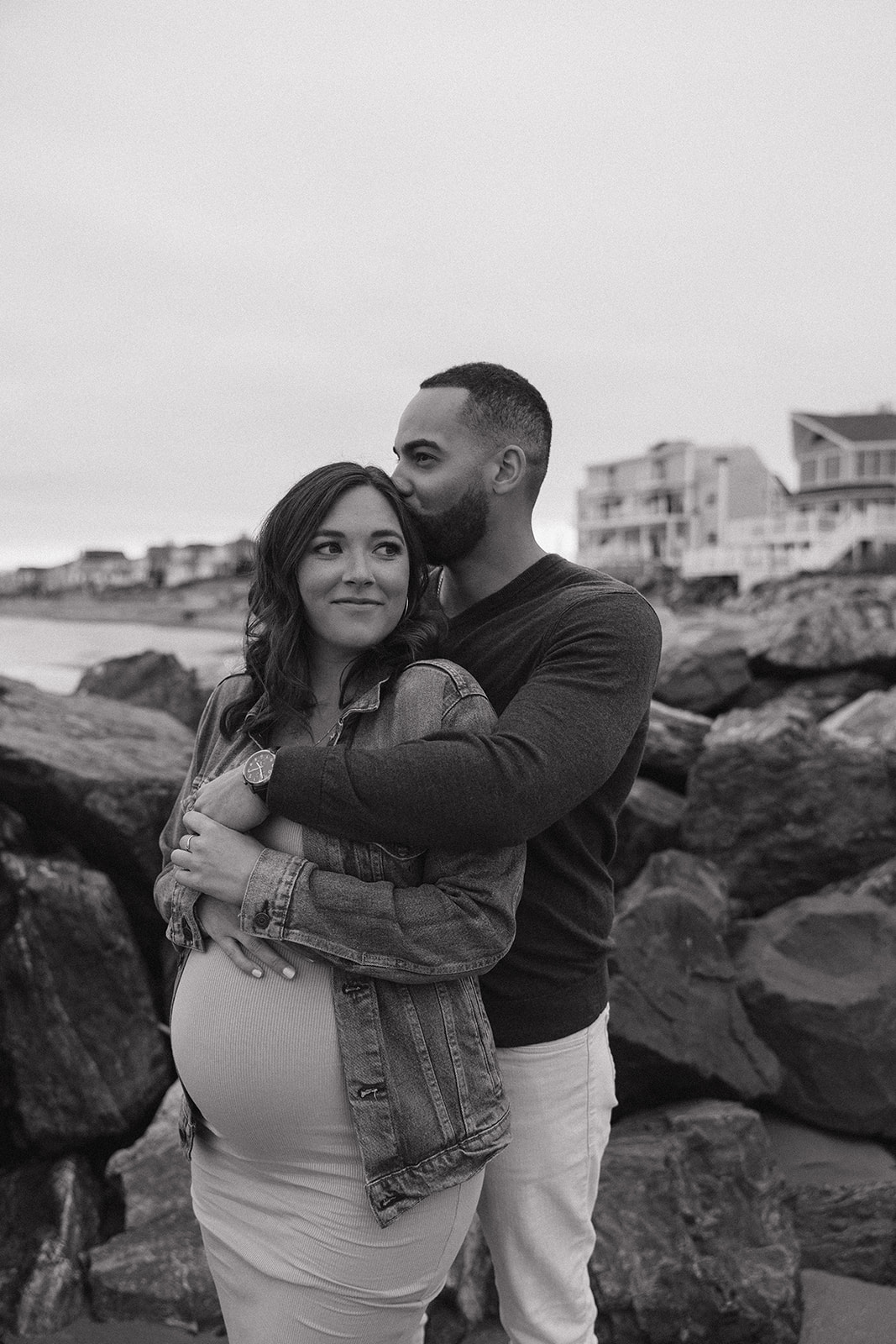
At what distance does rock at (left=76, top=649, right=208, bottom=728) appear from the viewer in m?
8.88

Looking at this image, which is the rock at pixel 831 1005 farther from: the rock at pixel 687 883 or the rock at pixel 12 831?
the rock at pixel 12 831

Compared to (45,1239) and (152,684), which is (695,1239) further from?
(152,684)

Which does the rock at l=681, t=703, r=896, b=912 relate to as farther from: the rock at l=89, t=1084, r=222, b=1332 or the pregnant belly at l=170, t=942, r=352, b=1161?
the pregnant belly at l=170, t=942, r=352, b=1161

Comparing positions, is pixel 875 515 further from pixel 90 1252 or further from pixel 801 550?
pixel 90 1252

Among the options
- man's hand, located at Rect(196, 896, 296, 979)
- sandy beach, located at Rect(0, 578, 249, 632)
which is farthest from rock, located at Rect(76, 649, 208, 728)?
sandy beach, located at Rect(0, 578, 249, 632)

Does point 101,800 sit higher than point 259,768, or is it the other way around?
point 259,768

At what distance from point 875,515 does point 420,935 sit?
41600mm

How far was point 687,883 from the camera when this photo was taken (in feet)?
16.3

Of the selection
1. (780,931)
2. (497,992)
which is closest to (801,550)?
(780,931)

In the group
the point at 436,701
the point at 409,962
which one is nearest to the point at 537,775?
the point at 436,701

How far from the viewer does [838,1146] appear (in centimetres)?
419

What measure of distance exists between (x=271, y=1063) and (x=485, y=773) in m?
0.73

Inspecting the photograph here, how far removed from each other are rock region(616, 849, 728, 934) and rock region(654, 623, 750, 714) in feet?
13.2

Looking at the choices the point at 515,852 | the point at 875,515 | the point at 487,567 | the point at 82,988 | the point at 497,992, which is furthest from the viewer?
the point at 875,515
